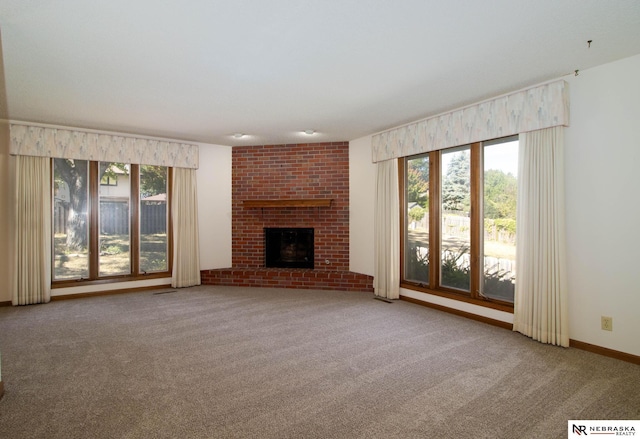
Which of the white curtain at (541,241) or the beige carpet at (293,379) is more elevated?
the white curtain at (541,241)

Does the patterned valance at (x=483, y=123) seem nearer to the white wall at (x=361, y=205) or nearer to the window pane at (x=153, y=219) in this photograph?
the white wall at (x=361, y=205)

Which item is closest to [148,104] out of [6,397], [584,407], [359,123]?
[359,123]

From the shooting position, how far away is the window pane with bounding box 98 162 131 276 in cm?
520

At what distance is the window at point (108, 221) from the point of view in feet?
16.2

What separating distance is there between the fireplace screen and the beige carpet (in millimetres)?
1952

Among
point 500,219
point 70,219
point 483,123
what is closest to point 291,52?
point 483,123

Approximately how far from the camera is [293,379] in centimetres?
252

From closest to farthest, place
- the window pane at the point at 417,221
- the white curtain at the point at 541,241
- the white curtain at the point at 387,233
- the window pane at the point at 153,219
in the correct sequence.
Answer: the white curtain at the point at 541,241, the window pane at the point at 417,221, the white curtain at the point at 387,233, the window pane at the point at 153,219

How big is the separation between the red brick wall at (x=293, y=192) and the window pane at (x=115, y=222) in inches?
66.7

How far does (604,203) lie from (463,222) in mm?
1469

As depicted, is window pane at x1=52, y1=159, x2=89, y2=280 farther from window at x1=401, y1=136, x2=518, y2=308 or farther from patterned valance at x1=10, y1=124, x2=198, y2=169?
window at x1=401, y1=136, x2=518, y2=308

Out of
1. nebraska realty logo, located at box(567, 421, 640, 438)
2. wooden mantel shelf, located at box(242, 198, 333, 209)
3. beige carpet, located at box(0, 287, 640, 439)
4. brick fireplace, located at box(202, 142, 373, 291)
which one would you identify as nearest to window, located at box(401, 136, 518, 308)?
beige carpet, located at box(0, 287, 640, 439)

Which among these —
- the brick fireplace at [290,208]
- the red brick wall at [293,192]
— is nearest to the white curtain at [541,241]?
the brick fireplace at [290,208]

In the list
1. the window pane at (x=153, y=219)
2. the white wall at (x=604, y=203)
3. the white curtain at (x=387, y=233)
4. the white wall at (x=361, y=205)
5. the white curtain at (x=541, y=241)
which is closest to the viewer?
the white wall at (x=604, y=203)
